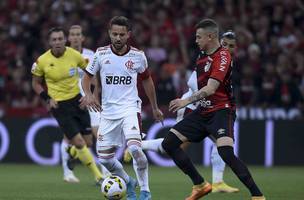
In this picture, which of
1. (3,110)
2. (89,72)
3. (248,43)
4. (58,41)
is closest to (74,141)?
(58,41)

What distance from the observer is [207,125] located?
10.3m

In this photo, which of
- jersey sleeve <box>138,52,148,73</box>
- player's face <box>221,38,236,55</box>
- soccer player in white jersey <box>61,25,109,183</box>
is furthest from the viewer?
soccer player in white jersey <box>61,25,109,183</box>

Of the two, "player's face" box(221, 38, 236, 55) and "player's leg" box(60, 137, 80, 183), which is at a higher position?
"player's face" box(221, 38, 236, 55)

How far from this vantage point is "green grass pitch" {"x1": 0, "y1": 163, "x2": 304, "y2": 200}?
1150cm

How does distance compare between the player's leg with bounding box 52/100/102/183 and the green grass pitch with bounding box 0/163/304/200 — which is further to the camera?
the player's leg with bounding box 52/100/102/183

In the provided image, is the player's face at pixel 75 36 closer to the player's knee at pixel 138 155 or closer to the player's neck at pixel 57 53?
the player's neck at pixel 57 53

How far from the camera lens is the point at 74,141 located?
13.9 metres

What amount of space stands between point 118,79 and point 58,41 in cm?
353

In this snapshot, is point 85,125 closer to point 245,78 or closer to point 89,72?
point 89,72

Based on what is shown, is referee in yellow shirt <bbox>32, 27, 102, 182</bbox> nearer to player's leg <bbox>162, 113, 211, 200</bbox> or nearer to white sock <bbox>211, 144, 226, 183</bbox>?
white sock <bbox>211, 144, 226, 183</bbox>

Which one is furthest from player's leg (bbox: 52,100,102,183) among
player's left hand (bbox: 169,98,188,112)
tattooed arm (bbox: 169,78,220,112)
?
player's left hand (bbox: 169,98,188,112)

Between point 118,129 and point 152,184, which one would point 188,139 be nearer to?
point 118,129

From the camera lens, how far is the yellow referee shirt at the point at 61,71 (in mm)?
13719

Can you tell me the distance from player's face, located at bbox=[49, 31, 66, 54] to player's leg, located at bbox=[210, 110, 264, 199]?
4211 millimetres
